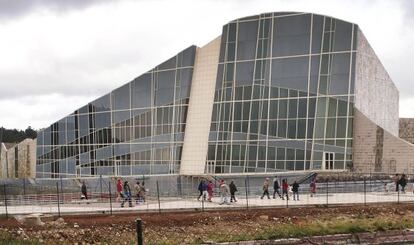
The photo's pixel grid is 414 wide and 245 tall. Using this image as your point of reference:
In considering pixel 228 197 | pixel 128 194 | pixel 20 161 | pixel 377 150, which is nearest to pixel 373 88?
pixel 377 150

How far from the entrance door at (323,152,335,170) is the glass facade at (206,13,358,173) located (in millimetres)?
92

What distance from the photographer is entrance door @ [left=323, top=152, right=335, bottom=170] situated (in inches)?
2132

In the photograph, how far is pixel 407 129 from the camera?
77312 mm

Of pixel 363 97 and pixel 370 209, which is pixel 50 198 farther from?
pixel 363 97

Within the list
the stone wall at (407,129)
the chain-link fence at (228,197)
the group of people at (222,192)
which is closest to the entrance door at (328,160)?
the chain-link fence at (228,197)

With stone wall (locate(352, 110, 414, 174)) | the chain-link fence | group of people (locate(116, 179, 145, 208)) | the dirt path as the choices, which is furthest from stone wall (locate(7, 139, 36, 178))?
the dirt path

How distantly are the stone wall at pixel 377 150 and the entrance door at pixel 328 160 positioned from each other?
2.02m

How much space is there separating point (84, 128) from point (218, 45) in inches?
722

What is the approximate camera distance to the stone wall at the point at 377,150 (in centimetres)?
5225

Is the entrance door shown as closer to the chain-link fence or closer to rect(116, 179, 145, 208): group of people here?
the chain-link fence

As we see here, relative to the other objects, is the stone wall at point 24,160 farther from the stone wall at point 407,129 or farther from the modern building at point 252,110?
the stone wall at point 407,129

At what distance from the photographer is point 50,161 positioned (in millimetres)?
70188

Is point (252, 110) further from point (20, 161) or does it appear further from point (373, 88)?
point (20, 161)

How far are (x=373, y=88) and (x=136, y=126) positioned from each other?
25314mm
